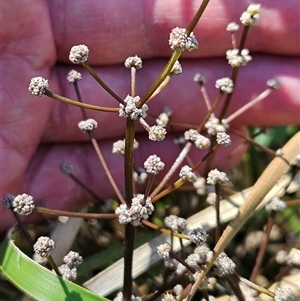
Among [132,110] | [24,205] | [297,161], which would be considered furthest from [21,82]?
[297,161]

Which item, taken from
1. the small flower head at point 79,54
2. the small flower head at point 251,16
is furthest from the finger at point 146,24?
the small flower head at point 79,54

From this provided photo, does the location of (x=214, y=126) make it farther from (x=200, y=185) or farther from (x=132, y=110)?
(x=132, y=110)

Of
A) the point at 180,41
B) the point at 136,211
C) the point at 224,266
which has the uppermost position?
the point at 180,41

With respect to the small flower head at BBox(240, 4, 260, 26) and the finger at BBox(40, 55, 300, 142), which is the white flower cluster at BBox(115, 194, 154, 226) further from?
the finger at BBox(40, 55, 300, 142)

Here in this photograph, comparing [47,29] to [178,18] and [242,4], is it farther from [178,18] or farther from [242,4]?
Answer: [242,4]

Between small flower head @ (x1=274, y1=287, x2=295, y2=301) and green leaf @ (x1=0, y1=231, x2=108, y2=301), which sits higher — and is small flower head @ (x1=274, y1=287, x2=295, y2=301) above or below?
above

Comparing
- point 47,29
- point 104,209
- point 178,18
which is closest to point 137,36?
point 178,18

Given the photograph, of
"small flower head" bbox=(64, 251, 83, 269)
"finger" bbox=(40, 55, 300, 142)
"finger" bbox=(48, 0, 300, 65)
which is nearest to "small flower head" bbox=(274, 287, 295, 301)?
"small flower head" bbox=(64, 251, 83, 269)
